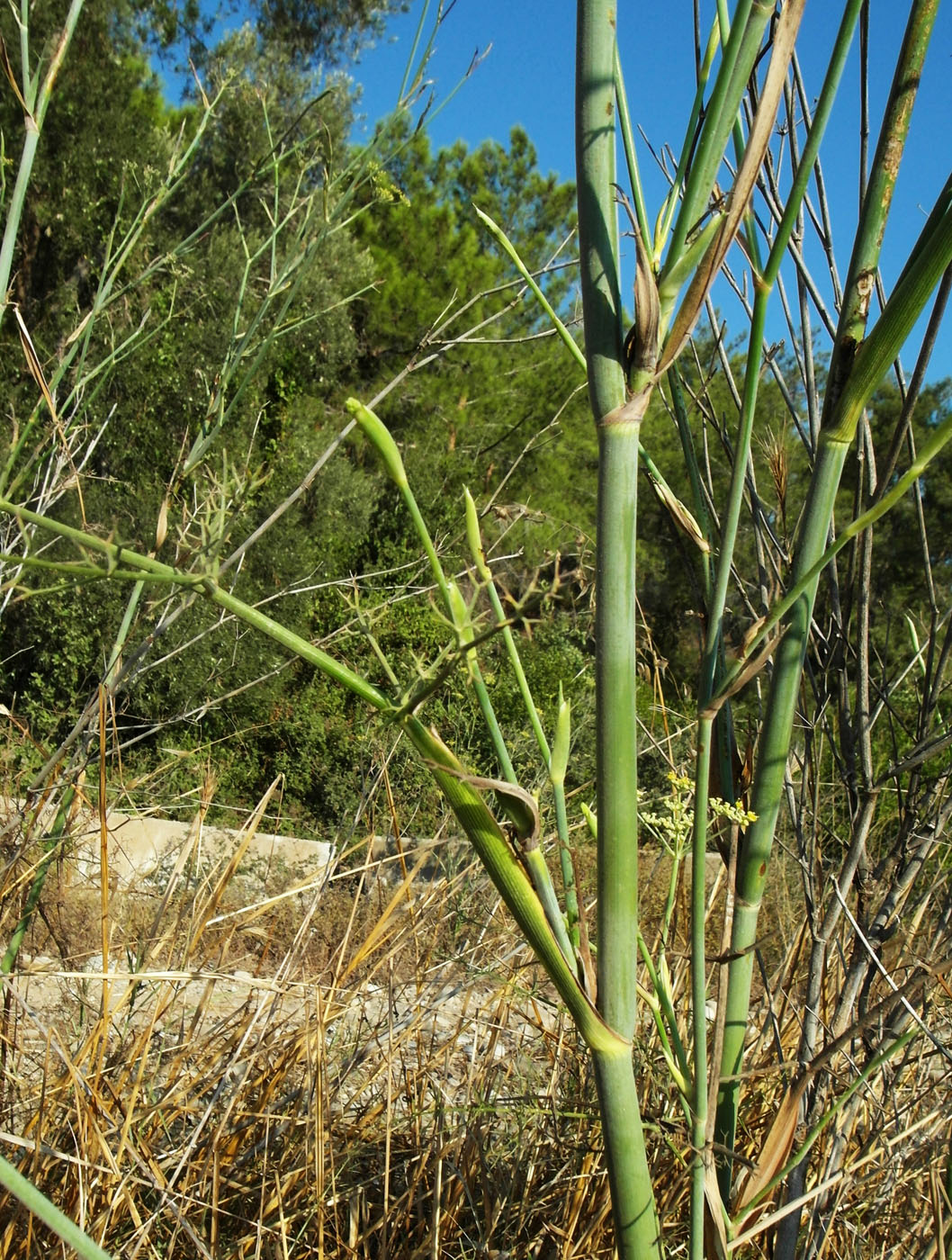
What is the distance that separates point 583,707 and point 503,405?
485 centimetres

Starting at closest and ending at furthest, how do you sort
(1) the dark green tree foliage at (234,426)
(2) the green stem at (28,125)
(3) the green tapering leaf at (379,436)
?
(3) the green tapering leaf at (379,436)
(2) the green stem at (28,125)
(1) the dark green tree foliage at (234,426)

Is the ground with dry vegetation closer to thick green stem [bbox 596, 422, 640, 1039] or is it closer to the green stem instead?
thick green stem [bbox 596, 422, 640, 1039]

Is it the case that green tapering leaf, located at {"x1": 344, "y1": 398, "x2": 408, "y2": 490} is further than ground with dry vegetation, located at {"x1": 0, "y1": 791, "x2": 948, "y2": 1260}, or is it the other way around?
ground with dry vegetation, located at {"x1": 0, "y1": 791, "x2": 948, "y2": 1260}

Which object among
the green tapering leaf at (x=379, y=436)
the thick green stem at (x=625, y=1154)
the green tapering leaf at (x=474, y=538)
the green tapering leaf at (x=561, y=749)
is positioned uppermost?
the green tapering leaf at (x=379, y=436)

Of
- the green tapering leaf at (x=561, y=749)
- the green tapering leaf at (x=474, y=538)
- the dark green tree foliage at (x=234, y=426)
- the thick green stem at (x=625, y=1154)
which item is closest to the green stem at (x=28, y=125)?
the green tapering leaf at (x=474, y=538)

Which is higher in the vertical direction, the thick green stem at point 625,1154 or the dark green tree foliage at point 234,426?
the dark green tree foliage at point 234,426

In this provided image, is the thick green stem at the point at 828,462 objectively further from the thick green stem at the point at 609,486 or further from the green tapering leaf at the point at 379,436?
→ the green tapering leaf at the point at 379,436

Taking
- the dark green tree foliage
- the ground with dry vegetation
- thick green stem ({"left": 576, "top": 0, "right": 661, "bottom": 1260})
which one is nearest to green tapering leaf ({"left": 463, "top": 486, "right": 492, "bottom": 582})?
thick green stem ({"left": 576, "top": 0, "right": 661, "bottom": 1260})

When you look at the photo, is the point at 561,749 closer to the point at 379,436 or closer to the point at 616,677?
the point at 616,677

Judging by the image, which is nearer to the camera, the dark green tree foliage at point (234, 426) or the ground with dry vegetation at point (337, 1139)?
the ground with dry vegetation at point (337, 1139)

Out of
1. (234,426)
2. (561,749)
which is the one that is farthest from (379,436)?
(234,426)

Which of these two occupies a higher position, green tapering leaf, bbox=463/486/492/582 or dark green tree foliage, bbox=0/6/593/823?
dark green tree foliage, bbox=0/6/593/823

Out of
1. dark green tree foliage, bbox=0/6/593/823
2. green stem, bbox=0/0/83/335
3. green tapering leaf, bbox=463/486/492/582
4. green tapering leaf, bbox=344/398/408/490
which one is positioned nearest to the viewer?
green tapering leaf, bbox=344/398/408/490

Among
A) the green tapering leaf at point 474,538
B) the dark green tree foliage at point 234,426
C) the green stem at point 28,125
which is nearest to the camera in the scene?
the green tapering leaf at point 474,538
